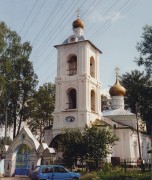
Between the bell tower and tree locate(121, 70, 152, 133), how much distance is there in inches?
379

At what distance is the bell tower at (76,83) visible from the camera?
33.3 metres

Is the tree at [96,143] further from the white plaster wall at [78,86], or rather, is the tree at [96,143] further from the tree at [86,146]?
the white plaster wall at [78,86]

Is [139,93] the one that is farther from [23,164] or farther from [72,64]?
[23,164]

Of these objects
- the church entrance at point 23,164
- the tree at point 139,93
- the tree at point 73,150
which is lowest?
the church entrance at point 23,164

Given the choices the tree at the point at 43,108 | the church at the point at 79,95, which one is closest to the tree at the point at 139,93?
the church at the point at 79,95

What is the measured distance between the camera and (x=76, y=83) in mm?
34375

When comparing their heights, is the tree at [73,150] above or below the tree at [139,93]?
below

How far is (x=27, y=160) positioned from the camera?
27500mm

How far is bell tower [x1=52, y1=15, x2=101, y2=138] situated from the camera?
33.3 metres

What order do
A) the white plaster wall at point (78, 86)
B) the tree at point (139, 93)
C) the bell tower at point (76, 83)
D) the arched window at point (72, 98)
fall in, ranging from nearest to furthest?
the white plaster wall at point (78, 86) → the bell tower at point (76, 83) → the arched window at point (72, 98) → the tree at point (139, 93)

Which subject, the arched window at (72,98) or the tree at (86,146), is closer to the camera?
the tree at (86,146)

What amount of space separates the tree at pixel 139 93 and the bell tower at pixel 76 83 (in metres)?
9.62

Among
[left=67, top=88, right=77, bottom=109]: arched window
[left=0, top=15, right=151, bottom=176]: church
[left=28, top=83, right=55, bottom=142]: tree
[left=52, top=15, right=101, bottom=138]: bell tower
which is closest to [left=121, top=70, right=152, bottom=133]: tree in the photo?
[left=0, top=15, right=151, bottom=176]: church

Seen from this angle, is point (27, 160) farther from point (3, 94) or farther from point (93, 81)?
point (93, 81)
